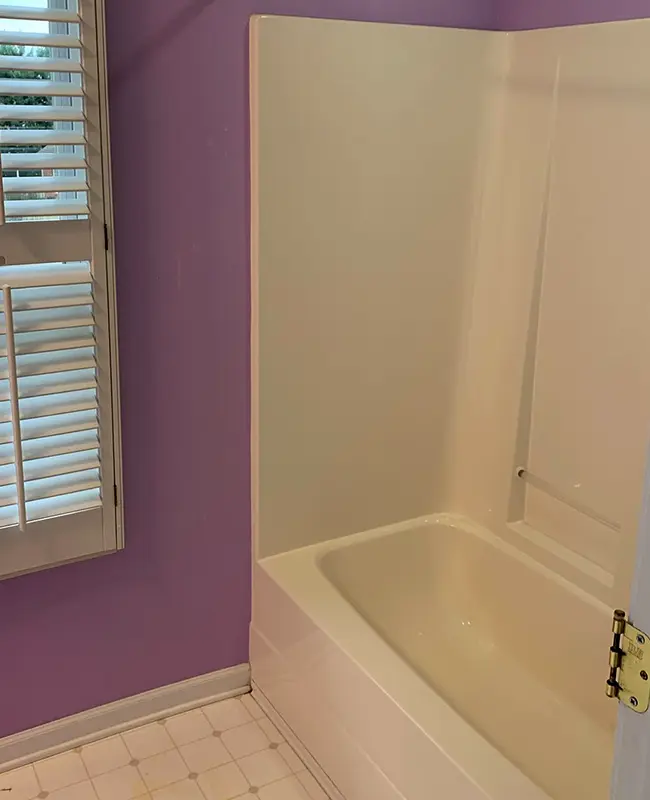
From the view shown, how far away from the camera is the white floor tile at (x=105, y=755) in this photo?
198cm

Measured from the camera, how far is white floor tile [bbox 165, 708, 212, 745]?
6.83ft

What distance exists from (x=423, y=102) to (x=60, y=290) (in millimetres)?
922

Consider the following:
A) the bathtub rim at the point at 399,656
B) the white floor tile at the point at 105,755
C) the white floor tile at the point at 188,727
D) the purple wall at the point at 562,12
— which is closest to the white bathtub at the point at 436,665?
the bathtub rim at the point at 399,656

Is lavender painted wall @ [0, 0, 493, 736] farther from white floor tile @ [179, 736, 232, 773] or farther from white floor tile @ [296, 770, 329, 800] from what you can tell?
white floor tile @ [296, 770, 329, 800]

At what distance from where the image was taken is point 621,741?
2.54 ft

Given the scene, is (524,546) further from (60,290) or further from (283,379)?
(60,290)

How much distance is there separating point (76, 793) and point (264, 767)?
15.8 inches

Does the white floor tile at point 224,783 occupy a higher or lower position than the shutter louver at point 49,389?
lower

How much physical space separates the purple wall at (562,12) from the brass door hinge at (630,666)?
1.41 m

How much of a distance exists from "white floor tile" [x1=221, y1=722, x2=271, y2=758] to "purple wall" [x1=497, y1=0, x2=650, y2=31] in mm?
1721

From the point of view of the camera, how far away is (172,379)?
6.36 feet

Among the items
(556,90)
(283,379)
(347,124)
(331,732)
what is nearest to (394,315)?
(283,379)

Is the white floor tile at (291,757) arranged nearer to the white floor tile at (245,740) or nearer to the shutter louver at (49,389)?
the white floor tile at (245,740)

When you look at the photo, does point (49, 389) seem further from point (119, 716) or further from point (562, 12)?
point (562, 12)
